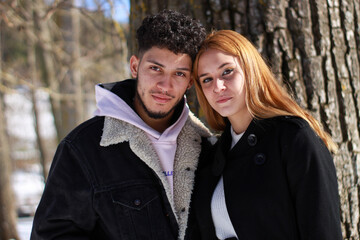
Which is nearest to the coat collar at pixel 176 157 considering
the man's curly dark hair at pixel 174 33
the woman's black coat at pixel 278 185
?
the woman's black coat at pixel 278 185

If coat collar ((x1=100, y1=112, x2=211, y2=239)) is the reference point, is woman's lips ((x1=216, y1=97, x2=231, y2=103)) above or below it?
above

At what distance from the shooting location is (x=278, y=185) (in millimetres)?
1758

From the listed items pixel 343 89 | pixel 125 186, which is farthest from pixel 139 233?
pixel 343 89

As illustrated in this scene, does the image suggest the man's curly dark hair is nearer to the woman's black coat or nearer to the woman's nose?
the woman's nose

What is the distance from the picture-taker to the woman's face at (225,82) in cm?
200

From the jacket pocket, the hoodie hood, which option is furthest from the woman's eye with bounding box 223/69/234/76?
the jacket pocket

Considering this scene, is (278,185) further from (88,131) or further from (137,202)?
(88,131)

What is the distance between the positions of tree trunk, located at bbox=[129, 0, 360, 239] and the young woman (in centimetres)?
38

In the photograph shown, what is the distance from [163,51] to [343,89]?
120 cm

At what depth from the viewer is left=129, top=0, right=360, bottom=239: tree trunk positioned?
2357 millimetres

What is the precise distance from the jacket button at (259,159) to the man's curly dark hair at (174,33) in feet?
2.33

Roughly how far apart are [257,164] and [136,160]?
0.66 meters

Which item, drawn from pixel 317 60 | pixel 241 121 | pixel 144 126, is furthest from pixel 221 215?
pixel 317 60

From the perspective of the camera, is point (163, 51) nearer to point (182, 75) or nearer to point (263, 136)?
point (182, 75)
